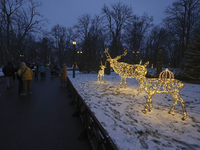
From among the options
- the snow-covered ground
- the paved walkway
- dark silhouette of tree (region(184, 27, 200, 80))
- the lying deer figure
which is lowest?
the paved walkway

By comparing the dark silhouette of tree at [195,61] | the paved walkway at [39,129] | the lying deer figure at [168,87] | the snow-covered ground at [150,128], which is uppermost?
the dark silhouette of tree at [195,61]

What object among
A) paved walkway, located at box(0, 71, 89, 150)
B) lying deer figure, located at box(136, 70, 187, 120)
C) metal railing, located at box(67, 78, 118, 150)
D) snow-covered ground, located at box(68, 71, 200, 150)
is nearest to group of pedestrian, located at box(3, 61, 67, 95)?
paved walkway, located at box(0, 71, 89, 150)

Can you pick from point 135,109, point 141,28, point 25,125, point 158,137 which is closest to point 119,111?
point 135,109

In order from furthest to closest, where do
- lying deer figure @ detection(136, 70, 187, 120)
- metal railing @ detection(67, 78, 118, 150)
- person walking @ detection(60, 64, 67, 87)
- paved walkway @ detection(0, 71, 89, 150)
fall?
person walking @ detection(60, 64, 67, 87) → lying deer figure @ detection(136, 70, 187, 120) → paved walkway @ detection(0, 71, 89, 150) → metal railing @ detection(67, 78, 118, 150)

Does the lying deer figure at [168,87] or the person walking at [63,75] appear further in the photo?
the person walking at [63,75]

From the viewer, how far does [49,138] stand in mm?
2795

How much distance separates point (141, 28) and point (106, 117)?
2794 cm

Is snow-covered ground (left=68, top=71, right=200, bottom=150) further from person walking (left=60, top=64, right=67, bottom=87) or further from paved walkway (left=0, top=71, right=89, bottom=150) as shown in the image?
person walking (left=60, top=64, right=67, bottom=87)

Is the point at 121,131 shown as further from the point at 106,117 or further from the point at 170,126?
the point at 170,126

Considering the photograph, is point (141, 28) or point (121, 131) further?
point (141, 28)

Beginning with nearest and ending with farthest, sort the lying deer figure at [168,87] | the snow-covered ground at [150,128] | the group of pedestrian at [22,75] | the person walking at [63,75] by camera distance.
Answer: the snow-covered ground at [150,128]
the lying deer figure at [168,87]
the group of pedestrian at [22,75]
the person walking at [63,75]

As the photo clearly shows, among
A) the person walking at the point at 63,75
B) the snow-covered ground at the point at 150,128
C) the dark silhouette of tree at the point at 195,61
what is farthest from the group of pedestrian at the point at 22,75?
the dark silhouette of tree at the point at 195,61

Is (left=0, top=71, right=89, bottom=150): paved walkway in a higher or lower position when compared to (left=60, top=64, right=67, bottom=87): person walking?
lower

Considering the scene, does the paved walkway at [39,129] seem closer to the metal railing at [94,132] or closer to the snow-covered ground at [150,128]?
the metal railing at [94,132]
